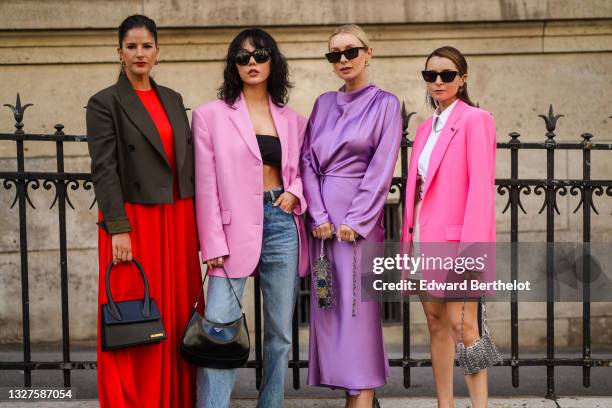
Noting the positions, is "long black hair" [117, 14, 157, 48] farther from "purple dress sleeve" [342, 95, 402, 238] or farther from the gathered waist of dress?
"purple dress sleeve" [342, 95, 402, 238]

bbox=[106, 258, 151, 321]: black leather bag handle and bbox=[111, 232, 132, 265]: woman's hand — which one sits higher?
bbox=[111, 232, 132, 265]: woman's hand

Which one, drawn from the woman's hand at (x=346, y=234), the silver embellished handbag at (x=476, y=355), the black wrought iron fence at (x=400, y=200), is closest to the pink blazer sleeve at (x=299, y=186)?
the woman's hand at (x=346, y=234)

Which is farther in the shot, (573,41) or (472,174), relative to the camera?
(573,41)

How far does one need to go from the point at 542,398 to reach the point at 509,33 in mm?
3748

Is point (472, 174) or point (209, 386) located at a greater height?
point (472, 174)

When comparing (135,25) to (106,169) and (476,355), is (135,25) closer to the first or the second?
(106,169)

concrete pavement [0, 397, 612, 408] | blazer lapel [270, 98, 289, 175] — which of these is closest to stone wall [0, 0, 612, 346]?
concrete pavement [0, 397, 612, 408]

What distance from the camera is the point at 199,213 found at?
14.6 feet

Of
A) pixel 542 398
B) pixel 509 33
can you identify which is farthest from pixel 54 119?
pixel 542 398

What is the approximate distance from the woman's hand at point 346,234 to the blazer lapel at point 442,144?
45cm

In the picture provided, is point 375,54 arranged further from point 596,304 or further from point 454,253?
point 454,253

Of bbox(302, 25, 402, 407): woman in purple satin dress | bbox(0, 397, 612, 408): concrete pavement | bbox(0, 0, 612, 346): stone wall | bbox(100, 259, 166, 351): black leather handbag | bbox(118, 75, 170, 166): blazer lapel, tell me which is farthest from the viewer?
bbox(0, 0, 612, 346): stone wall

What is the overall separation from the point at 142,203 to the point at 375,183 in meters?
1.28

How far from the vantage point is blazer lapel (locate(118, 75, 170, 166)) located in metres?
4.29
